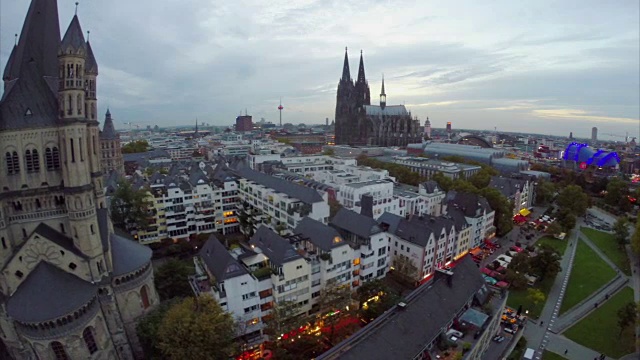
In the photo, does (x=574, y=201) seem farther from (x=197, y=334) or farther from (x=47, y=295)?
(x=47, y=295)

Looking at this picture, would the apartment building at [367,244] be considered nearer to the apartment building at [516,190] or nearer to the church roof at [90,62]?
the church roof at [90,62]

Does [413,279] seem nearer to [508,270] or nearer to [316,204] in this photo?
[508,270]

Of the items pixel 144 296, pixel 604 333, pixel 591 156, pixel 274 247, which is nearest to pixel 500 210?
pixel 604 333

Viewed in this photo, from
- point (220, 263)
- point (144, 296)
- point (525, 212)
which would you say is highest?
point (220, 263)

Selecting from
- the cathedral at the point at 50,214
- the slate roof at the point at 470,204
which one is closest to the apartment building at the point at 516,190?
the slate roof at the point at 470,204

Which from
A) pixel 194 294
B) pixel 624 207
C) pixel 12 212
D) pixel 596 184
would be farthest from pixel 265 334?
pixel 596 184

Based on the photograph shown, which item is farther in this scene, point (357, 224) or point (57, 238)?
point (357, 224)
